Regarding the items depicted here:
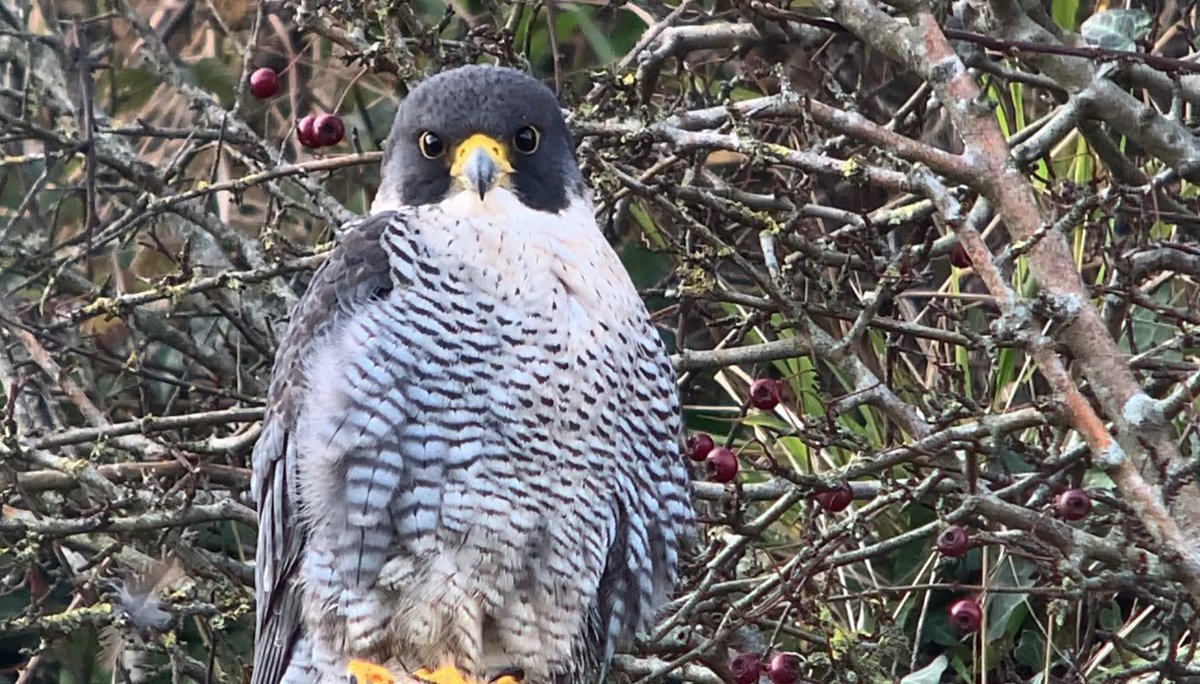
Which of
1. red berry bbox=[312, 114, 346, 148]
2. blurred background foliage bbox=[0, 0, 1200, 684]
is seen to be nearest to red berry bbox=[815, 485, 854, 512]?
blurred background foliage bbox=[0, 0, 1200, 684]

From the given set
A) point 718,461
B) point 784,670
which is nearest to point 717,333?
point 718,461

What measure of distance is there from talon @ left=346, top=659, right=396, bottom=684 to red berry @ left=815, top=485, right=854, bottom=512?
84 cm

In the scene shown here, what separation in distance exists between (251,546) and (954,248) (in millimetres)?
2142

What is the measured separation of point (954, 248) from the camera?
145 inches

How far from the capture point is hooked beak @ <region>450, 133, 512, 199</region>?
3.19 meters

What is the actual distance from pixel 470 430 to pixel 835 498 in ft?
2.26

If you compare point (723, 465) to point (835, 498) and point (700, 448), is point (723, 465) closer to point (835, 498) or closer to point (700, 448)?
point (700, 448)

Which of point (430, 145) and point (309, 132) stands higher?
point (309, 132)

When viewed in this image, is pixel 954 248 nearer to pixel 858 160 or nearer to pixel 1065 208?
pixel 1065 208

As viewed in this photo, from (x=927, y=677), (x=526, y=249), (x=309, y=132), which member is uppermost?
(x=309, y=132)

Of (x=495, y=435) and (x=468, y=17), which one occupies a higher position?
(x=468, y=17)

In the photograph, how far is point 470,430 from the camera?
3.01 meters

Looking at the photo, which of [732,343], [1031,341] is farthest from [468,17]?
[1031,341]

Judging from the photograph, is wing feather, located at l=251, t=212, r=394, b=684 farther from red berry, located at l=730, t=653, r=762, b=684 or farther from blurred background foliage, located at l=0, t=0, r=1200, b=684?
red berry, located at l=730, t=653, r=762, b=684
